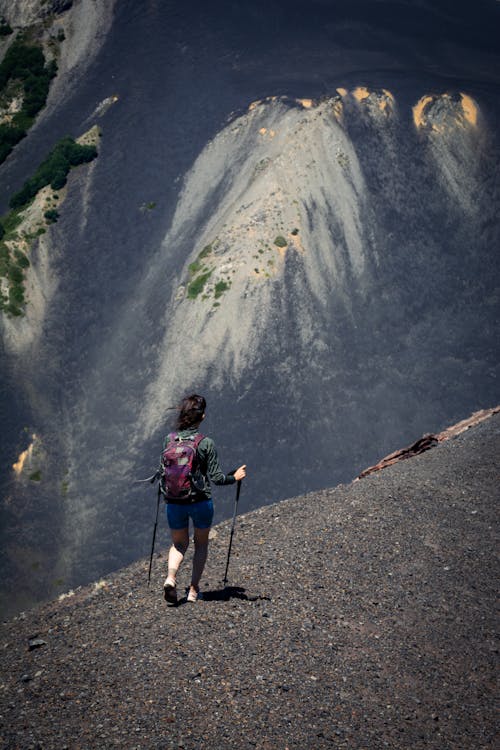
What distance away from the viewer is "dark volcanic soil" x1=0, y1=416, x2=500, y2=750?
25.7 ft

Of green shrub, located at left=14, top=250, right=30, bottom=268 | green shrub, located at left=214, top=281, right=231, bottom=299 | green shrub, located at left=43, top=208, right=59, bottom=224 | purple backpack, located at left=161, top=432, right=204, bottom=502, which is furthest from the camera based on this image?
green shrub, located at left=43, top=208, right=59, bottom=224

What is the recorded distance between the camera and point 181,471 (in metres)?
8.97

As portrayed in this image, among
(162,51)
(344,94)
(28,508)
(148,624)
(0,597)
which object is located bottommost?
(0,597)

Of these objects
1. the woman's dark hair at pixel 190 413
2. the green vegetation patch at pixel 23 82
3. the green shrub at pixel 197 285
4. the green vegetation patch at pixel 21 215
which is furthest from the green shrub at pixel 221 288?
the woman's dark hair at pixel 190 413

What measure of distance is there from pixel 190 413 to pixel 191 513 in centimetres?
151

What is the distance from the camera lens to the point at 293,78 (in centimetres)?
4834

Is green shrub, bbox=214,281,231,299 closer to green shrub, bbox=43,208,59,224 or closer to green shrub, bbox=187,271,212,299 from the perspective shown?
green shrub, bbox=187,271,212,299

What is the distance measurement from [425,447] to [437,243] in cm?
2568

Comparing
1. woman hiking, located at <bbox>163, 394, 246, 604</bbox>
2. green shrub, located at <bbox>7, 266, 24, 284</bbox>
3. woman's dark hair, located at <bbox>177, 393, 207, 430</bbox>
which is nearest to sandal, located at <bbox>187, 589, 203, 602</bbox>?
woman hiking, located at <bbox>163, 394, 246, 604</bbox>

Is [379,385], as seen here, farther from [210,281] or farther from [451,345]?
[210,281]

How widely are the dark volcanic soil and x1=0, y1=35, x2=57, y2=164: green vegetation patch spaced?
167 ft

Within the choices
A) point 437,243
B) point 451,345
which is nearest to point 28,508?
point 451,345

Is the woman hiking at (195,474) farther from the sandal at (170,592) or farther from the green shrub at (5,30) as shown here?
the green shrub at (5,30)

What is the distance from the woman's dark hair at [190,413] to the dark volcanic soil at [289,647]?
122 inches
